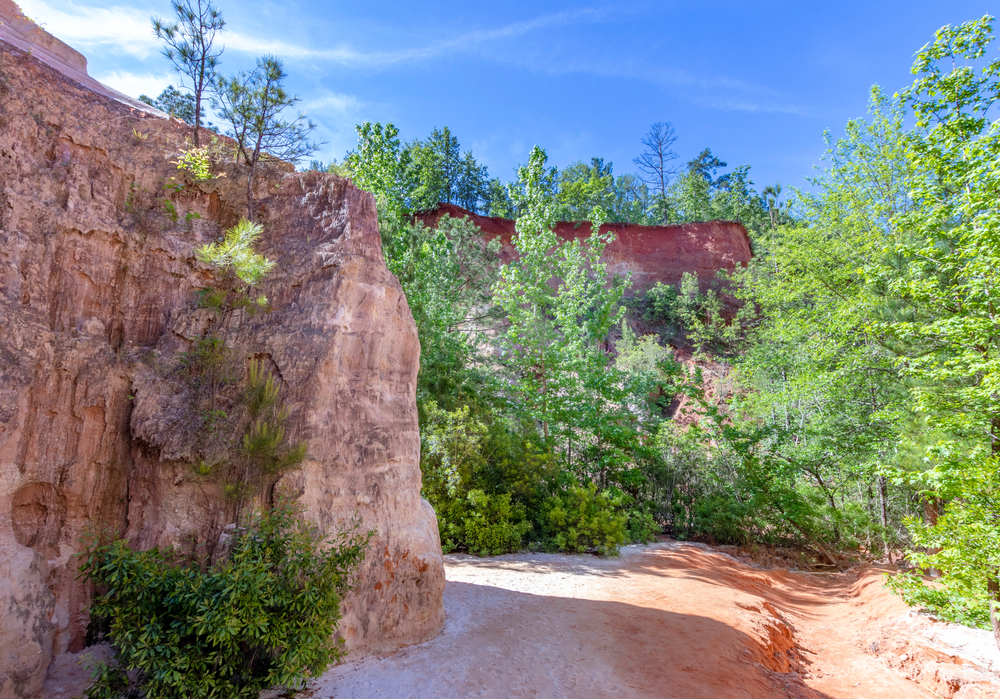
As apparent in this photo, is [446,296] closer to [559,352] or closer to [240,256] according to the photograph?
[559,352]

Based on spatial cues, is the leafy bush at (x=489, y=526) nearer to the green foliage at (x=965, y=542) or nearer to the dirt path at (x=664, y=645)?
the dirt path at (x=664, y=645)

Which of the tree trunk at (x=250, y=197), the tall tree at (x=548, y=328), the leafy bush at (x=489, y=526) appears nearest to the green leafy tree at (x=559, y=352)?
the tall tree at (x=548, y=328)

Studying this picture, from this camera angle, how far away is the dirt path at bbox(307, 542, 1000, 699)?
543 centimetres

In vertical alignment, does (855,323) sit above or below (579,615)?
above

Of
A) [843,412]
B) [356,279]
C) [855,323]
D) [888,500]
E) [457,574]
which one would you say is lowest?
[457,574]

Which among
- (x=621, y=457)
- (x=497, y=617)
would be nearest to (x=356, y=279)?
(x=497, y=617)

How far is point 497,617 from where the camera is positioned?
24.1 feet

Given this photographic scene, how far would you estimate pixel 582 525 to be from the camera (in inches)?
493

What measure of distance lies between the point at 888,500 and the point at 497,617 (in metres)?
12.4

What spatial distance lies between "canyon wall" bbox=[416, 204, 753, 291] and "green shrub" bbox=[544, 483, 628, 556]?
963 inches

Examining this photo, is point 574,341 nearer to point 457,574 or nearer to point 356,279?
point 457,574

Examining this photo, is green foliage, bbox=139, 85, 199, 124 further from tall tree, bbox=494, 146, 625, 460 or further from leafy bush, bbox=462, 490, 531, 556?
tall tree, bbox=494, 146, 625, 460

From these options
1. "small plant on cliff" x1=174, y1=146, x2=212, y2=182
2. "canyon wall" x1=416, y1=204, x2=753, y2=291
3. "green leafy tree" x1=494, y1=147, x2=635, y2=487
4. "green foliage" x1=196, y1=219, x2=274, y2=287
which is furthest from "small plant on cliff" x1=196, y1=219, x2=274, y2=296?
"canyon wall" x1=416, y1=204, x2=753, y2=291

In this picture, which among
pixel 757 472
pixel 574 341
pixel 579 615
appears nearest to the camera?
pixel 579 615
